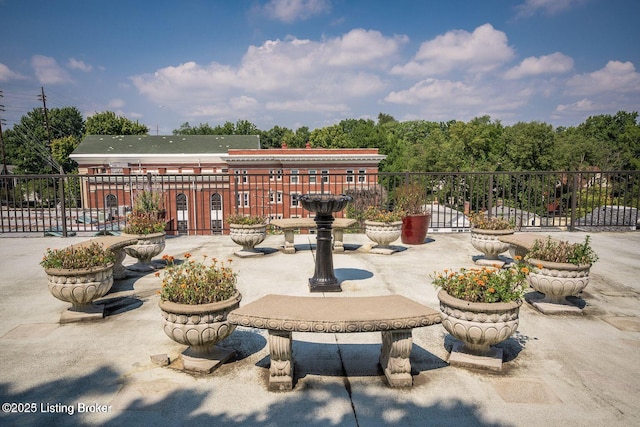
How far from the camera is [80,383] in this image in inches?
140

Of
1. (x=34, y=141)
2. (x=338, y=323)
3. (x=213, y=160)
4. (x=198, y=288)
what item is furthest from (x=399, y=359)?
(x=34, y=141)

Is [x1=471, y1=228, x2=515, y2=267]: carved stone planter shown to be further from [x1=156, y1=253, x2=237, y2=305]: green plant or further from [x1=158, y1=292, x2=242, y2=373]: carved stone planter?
[x1=158, y1=292, x2=242, y2=373]: carved stone planter

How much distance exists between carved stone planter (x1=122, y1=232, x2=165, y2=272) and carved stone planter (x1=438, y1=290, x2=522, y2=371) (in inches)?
212

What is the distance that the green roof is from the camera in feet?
188

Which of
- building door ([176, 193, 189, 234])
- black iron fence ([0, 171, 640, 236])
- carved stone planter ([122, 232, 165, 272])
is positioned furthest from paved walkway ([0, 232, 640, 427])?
building door ([176, 193, 189, 234])

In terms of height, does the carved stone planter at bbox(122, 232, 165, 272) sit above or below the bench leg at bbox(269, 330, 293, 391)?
above

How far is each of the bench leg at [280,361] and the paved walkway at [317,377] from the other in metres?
0.11

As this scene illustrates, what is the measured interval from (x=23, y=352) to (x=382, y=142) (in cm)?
7907

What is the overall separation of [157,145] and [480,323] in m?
62.6

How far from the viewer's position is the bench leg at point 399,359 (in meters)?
3.46

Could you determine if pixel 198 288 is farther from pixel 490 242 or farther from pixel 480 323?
pixel 490 242

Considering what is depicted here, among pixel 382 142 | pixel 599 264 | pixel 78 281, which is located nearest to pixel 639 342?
pixel 599 264

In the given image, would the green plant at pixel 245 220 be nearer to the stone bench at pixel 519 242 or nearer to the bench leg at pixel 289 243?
the bench leg at pixel 289 243

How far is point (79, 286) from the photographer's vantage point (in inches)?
191
